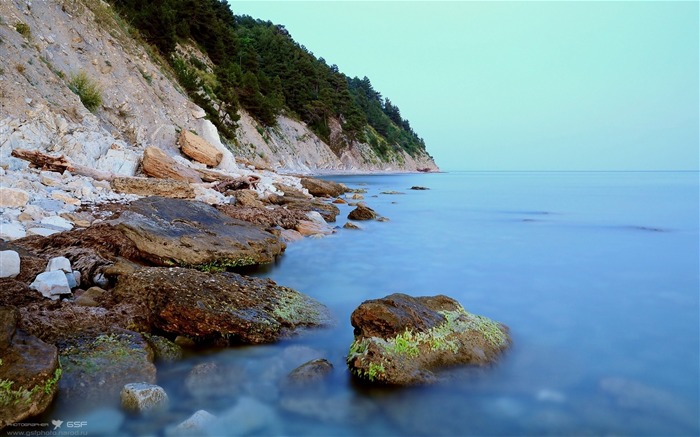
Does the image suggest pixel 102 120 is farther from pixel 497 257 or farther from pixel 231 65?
pixel 231 65

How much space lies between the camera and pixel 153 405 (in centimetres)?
334

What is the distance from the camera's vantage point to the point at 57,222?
6.93 metres

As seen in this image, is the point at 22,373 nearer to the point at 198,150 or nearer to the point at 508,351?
the point at 508,351

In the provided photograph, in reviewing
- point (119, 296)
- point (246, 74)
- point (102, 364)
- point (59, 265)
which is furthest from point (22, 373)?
point (246, 74)

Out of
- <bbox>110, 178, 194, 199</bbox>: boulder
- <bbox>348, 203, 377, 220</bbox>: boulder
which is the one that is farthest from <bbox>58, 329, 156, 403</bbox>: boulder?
<bbox>348, 203, 377, 220</bbox>: boulder

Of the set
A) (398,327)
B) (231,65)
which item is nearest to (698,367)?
(398,327)

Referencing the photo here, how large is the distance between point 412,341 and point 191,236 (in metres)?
4.56

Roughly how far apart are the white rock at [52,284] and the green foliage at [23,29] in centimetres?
1474

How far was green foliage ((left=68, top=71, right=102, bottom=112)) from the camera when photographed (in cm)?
1592

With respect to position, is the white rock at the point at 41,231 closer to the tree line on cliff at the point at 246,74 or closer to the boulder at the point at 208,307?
the boulder at the point at 208,307

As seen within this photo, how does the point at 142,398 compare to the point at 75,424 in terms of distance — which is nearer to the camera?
the point at 75,424

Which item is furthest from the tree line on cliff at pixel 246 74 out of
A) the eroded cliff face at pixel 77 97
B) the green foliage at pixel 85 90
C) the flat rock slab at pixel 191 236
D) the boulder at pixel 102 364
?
the boulder at pixel 102 364

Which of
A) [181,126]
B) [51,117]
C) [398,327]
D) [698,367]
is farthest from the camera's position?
[181,126]

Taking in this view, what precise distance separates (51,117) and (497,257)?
41.3ft
